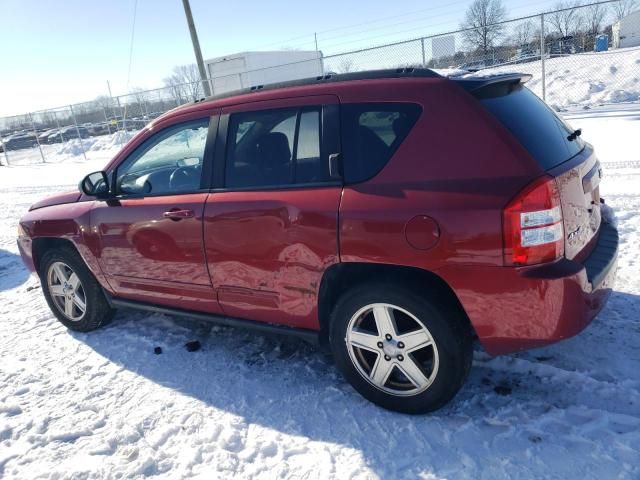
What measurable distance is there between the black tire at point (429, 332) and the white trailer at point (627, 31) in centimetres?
3977

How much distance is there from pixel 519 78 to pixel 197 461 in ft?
9.32

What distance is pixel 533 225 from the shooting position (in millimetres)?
2230

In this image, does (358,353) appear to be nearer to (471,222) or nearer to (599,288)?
(471,222)

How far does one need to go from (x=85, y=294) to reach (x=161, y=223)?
1.34 m

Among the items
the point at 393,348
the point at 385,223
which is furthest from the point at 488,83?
the point at 393,348

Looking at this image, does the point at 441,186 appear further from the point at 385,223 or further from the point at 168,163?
the point at 168,163

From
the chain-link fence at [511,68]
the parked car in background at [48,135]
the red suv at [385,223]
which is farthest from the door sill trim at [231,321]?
the parked car in background at [48,135]

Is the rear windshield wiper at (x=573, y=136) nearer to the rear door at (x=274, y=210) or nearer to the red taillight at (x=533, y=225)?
the red taillight at (x=533, y=225)

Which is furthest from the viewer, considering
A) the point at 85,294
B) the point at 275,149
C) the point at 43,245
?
the point at 43,245

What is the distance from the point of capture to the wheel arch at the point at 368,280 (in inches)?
99.9

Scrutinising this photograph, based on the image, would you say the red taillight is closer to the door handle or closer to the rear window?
the rear window

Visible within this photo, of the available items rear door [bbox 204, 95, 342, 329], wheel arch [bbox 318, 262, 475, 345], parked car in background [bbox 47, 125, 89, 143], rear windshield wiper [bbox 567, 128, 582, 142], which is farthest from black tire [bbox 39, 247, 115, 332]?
parked car in background [bbox 47, 125, 89, 143]

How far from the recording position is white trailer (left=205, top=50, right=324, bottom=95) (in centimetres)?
2002

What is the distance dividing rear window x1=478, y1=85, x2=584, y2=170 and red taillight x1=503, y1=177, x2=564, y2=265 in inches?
7.3
